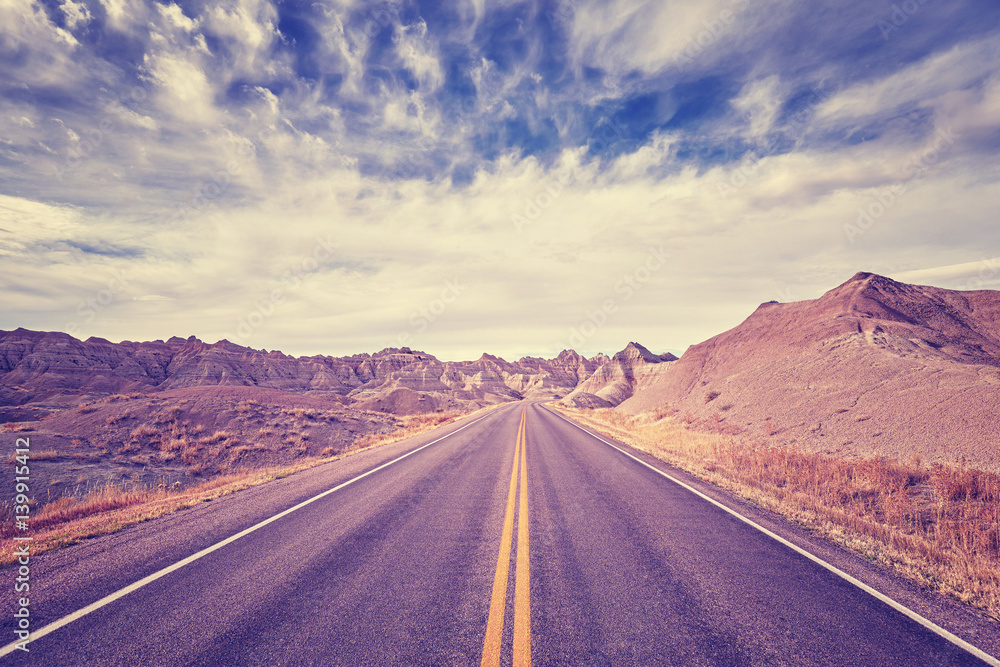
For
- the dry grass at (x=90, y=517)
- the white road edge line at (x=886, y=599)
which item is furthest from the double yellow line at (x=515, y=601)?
the dry grass at (x=90, y=517)

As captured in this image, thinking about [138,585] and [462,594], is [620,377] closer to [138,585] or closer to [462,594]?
[462,594]

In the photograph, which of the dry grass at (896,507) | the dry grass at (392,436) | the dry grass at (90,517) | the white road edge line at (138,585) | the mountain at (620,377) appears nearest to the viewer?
the white road edge line at (138,585)

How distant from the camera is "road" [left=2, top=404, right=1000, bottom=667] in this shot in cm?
329

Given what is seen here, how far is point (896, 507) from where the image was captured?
761cm

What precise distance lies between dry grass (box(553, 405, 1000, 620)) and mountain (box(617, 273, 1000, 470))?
10.2ft

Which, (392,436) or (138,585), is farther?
(392,436)

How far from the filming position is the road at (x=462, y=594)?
3.29 meters

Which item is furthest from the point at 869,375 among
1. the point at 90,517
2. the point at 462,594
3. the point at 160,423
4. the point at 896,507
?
the point at 160,423

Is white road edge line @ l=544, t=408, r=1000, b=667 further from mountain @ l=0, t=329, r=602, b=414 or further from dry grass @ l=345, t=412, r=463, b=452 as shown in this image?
mountain @ l=0, t=329, r=602, b=414

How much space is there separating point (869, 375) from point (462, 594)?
75.3 feet

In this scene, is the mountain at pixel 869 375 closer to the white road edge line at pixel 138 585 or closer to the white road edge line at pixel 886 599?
the white road edge line at pixel 886 599

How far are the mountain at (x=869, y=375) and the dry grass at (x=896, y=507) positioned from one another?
3.09 meters

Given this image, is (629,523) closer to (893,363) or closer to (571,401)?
(893,363)

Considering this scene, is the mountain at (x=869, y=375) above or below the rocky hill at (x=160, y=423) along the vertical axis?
above
